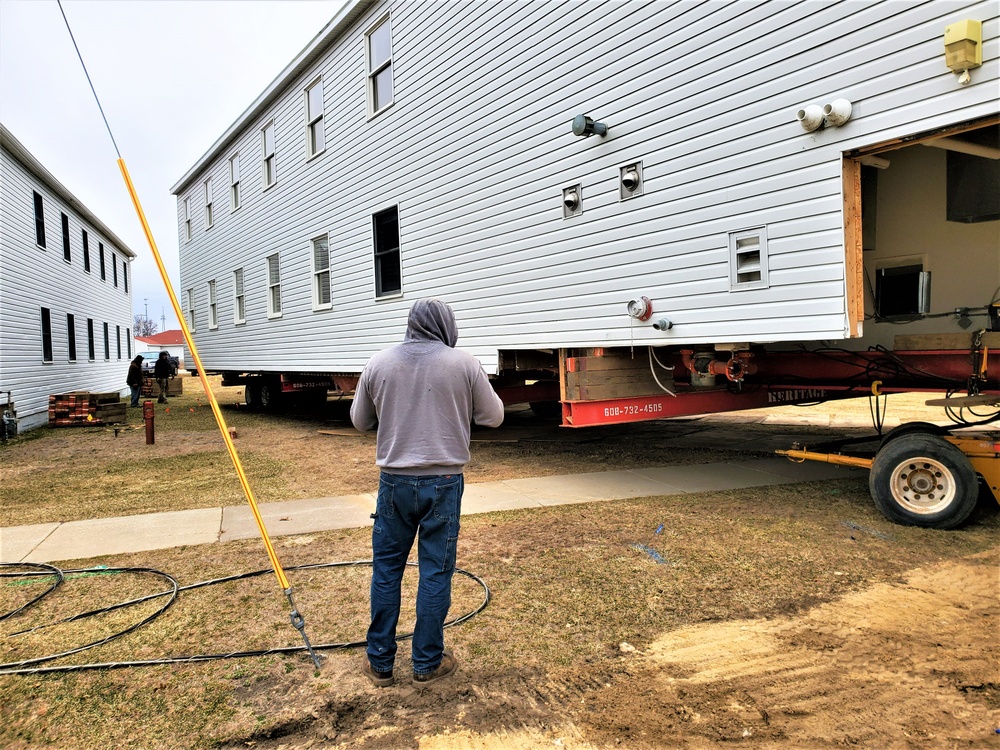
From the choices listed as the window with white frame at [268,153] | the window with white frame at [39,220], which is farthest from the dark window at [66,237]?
the window with white frame at [268,153]

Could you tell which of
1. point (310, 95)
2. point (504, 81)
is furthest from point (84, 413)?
point (504, 81)

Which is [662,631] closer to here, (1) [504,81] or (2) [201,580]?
(2) [201,580]

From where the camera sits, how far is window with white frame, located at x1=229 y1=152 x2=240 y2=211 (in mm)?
16516

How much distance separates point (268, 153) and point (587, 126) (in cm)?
1033

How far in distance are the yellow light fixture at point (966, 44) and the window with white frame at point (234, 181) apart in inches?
622

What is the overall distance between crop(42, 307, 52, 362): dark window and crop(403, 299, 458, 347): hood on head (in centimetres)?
1768

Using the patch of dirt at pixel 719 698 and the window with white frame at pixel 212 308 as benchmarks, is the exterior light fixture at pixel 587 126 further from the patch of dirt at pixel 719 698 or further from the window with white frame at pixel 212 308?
the window with white frame at pixel 212 308

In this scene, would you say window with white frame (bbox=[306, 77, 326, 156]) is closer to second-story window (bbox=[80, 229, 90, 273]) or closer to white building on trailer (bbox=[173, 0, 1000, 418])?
white building on trailer (bbox=[173, 0, 1000, 418])

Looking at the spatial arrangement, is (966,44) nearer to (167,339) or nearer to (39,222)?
(39,222)

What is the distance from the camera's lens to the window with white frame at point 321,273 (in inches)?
490

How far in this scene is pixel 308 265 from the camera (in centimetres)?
1290

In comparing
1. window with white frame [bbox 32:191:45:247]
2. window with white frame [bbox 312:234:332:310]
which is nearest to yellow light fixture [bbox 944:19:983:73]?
window with white frame [bbox 312:234:332:310]

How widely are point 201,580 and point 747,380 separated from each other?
584cm

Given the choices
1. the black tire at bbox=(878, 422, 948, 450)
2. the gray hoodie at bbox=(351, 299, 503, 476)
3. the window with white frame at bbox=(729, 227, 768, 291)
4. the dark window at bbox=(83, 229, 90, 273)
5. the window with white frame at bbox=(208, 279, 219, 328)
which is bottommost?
the black tire at bbox=(878, 422, 948, 450)
